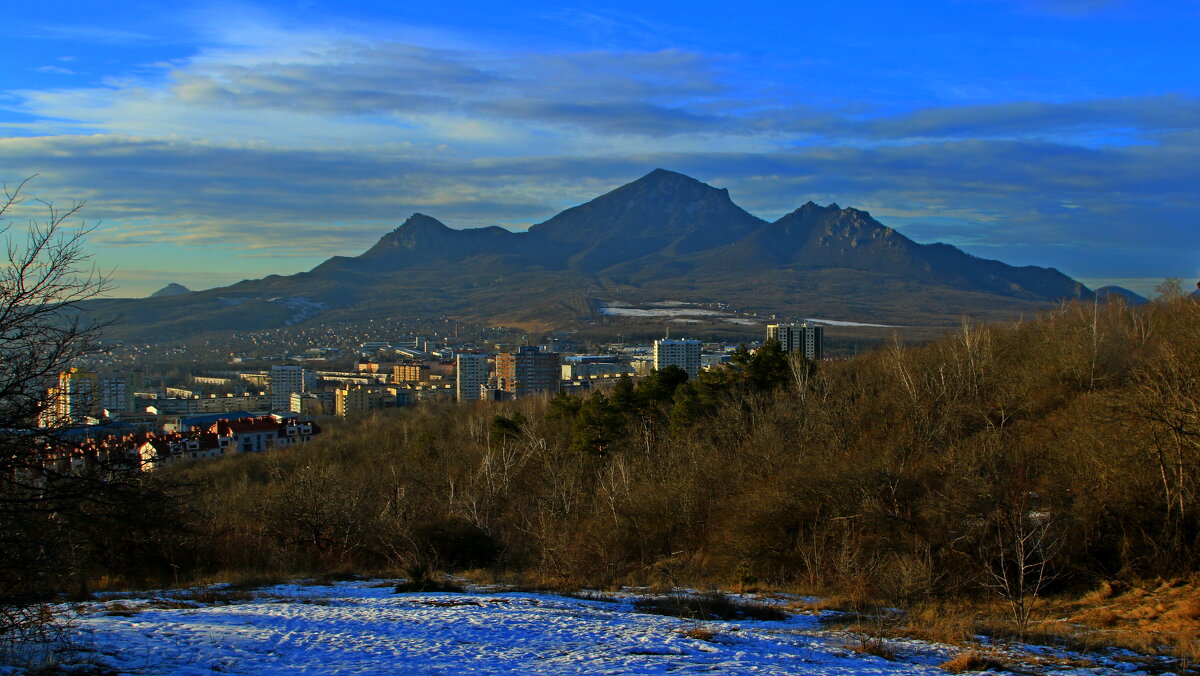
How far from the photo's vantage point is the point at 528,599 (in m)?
13.9

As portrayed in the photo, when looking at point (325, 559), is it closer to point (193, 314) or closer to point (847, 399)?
point (847, 399)

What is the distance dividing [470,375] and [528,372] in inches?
308

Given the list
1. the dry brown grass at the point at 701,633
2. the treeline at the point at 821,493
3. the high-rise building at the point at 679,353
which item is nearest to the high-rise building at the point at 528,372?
the high-rise building at the point at 679,353

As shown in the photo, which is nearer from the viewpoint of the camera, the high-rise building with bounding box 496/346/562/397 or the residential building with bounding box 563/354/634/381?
the high-rise building with bounding box 496/346/562/397

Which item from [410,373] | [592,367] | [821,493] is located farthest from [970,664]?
[410,373]

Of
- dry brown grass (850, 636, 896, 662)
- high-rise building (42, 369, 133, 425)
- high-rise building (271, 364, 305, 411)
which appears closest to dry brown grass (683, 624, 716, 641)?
dry brown grass (850, 636, 896, 662)

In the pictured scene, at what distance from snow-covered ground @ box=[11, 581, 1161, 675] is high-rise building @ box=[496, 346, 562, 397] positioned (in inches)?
3121

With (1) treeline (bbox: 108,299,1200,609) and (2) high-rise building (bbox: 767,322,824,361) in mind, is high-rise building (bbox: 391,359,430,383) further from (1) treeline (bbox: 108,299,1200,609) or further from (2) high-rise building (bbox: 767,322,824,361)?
(1) treeline (bbox: 108,299,1200,609)

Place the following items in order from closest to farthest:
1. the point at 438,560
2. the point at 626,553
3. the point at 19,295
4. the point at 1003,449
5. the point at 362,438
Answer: the point at 19,295, the point at 438,560, the point at 1003,449, the point at 626,553, the point at 362,438

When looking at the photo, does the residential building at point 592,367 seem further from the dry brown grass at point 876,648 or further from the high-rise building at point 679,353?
the dry brown grass at point 876,648

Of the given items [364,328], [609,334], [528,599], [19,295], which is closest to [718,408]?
[528,599]

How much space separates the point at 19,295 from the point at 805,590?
15370mm

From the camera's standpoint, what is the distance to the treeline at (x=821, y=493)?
18.9 meters

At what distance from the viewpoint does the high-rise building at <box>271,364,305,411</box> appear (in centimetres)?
10000
